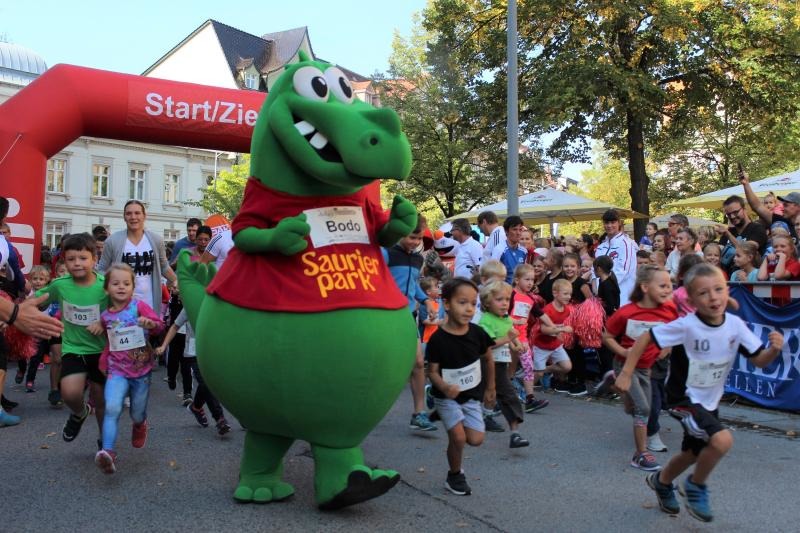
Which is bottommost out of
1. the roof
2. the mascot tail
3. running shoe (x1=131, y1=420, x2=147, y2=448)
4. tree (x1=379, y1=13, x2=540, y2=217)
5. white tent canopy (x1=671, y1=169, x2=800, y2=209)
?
running shoe (x1=131, y1=420, x2=147, y2=448)

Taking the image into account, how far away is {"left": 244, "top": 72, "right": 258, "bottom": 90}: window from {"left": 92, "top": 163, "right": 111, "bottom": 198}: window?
1273cm

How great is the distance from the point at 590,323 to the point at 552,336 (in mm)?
1030

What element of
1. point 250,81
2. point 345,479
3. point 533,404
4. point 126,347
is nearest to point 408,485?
point 345,479

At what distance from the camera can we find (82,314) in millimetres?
5426

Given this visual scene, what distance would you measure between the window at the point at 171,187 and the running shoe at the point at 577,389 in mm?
36462

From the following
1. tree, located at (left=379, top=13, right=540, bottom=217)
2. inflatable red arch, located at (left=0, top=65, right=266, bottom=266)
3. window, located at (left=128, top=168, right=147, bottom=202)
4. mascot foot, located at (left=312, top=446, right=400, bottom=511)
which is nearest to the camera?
mascot foot, located at (left=312, top=446, right=400, bottom=511)

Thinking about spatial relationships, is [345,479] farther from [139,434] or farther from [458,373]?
[139,434]

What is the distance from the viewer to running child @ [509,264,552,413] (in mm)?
7133

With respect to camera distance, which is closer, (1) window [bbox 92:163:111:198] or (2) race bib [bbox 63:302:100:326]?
(2) race bib [bbox 63:302:100:326]

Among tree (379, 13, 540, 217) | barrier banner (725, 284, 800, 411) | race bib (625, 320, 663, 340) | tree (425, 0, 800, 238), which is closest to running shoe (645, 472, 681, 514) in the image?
race bib (625, 320, 663, 340)

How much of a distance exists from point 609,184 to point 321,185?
40955 mm

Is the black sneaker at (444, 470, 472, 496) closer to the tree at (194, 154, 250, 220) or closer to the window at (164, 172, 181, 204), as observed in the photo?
the tree at (194, 154, 250, 220)

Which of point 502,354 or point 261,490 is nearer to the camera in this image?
point 261,490

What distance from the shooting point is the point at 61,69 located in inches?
404
